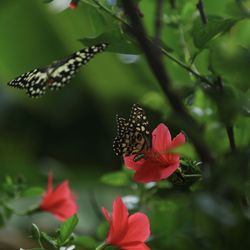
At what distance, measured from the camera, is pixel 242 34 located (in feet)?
3.69

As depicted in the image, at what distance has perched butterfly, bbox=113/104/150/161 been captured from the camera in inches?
22.7

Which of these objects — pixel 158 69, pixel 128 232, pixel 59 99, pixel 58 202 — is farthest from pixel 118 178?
pixel 59 99

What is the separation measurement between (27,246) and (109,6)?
132cm

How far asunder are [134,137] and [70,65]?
3.6 inches

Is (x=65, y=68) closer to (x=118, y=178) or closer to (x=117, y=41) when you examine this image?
(x=117, y=41)

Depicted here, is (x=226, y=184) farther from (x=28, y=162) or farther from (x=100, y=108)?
(x=100, y=108)

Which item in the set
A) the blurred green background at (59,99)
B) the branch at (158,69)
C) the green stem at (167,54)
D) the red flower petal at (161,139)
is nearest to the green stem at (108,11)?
the green stem at (167,54)

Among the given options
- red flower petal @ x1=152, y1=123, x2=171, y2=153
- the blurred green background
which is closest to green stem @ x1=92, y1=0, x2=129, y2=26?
red flower petal @ x1=152, y1=123, x2=171, y2=153

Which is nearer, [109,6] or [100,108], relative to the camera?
[109,6]

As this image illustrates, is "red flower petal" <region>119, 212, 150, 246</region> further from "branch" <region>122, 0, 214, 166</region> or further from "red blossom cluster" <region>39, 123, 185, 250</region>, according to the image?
"branch" <region>122, 0, 214, 166</region>

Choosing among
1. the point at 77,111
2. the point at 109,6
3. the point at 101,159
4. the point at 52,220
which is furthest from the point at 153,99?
the point at 77,111

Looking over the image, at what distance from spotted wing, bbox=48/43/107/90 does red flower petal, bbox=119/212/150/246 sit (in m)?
0.15

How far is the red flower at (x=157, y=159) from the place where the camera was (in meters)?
0.54

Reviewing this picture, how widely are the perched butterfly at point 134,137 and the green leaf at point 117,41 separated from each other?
64 mm
